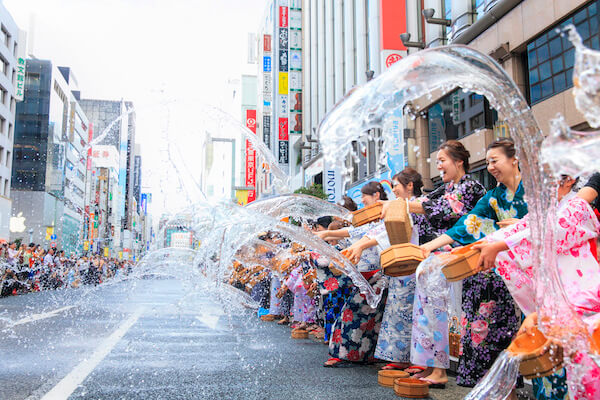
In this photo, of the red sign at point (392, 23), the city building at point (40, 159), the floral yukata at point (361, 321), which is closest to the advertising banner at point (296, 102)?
the red sign at point (392, 23)

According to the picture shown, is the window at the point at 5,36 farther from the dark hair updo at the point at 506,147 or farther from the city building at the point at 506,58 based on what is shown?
the dark hair updo at the point at 506,147

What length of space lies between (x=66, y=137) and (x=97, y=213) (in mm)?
14580

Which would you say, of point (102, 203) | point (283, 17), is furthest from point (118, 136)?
point (283, 17)

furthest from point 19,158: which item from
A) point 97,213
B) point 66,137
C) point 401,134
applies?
point 401,134

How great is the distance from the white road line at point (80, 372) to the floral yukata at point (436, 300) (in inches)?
97.4

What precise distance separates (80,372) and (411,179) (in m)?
3.11

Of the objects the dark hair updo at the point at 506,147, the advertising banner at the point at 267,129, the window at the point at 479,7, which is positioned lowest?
the dark hair updo at the point at 506,147

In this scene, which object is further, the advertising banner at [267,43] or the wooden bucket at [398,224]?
the advertising banner at [267,43]

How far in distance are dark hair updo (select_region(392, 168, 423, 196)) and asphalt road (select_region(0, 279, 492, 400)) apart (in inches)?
61.7

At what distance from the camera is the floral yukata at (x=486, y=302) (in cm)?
329

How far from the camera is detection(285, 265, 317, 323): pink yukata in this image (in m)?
7.54

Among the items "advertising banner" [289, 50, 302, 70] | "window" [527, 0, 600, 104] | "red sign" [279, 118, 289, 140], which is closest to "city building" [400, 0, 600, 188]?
"window" [527, 0, 600, 104]

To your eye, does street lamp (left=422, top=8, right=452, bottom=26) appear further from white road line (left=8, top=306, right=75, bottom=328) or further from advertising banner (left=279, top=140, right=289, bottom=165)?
advertising banner (left=279, top=140, right=289, bottom=165)

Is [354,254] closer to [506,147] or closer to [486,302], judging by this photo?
[486,302]
